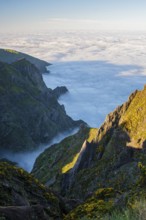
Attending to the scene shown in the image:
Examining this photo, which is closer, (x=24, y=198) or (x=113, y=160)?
(x=24, y=198)

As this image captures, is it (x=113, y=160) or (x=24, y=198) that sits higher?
(x=113, y=160)

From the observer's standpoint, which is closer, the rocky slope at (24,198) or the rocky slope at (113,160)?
the rocky slope at (24,198)

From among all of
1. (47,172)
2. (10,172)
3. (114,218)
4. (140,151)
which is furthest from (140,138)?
(47,172)

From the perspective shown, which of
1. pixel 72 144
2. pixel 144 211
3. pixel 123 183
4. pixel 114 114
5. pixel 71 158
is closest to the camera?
pixel 144 211

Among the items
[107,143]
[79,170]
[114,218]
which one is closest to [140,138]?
[107,143]

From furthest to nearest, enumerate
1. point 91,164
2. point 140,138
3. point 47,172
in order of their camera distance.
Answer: point 47,172 → point 91,164 → point 140,138

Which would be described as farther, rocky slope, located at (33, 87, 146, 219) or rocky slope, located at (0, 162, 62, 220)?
rocky slope, located at (33, 87, 146, 219)

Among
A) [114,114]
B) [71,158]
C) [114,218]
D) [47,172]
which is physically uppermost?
[114,114]

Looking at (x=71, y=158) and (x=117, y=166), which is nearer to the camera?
(x=117, y=166)

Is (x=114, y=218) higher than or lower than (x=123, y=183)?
higher

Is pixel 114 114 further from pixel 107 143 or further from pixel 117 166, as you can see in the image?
pixel 117 166
